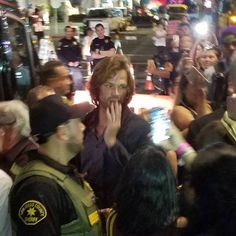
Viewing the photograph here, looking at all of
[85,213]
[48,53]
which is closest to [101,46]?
[48,53]

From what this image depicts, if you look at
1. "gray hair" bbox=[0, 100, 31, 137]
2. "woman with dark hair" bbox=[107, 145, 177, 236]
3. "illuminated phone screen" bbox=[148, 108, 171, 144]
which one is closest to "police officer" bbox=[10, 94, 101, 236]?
"woman with dark hair" bbox=[107, 145, 177, 236]

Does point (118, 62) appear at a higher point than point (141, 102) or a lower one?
higher

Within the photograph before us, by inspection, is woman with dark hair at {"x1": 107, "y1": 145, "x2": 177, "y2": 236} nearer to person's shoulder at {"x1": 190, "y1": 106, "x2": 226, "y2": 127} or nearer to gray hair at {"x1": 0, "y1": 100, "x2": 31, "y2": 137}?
gray hair at {"x1": 0, "y1": 100, "x2": 31, "y2": 137}

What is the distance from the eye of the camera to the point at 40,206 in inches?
Result: 88.4

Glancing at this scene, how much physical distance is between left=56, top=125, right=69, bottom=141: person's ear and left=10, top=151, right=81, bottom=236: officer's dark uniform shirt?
0.29 metres

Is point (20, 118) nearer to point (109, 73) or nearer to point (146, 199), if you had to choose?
point (109, 73)

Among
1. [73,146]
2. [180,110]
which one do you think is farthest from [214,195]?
[180,110]

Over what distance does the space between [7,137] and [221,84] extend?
72.6 inches

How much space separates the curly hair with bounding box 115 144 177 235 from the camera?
7.09 feet

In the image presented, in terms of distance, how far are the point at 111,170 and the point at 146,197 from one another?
0.96 m

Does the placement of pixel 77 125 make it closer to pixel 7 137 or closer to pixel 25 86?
pixel 7 137

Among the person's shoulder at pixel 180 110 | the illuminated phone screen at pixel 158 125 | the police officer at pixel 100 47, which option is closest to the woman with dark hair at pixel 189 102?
the person's shoulder at pixel 180 110

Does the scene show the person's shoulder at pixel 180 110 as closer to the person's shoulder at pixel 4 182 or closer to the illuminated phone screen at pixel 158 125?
the illuminated phone screen at pixel 158 125

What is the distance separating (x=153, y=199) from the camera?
7.12 ft
